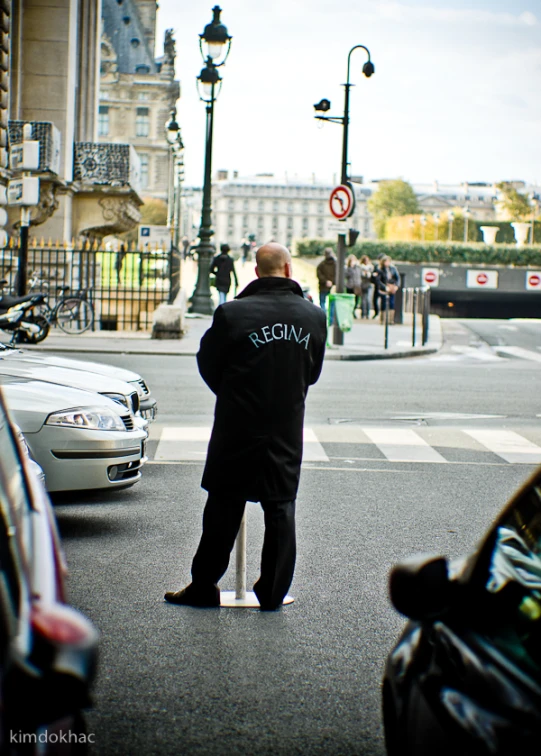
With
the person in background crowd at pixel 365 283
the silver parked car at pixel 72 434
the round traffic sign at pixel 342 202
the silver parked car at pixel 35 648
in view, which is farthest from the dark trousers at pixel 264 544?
the person in background crowd at pixel 365 283

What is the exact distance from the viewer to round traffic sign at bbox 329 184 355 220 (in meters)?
21.2

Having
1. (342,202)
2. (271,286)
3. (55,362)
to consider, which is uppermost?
(342,202)

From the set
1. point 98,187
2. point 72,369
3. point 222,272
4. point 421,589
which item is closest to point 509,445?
point 72,369

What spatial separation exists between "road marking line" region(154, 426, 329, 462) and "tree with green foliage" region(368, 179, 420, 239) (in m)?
140

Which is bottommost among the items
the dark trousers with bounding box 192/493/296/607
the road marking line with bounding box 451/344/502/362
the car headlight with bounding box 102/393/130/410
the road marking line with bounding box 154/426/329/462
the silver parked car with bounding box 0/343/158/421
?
the road marking line with bounding box 451/344/502/362

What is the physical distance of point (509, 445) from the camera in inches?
409

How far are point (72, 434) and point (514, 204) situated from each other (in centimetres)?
11702

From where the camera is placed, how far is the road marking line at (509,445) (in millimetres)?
9656

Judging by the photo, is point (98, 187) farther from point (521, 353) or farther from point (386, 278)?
point (521, 353)

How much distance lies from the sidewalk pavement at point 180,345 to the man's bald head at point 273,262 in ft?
44.6

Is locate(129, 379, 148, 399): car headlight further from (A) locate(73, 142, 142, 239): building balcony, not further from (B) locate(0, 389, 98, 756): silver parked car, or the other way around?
(A) locate(73, 142, 142, 239): building balcony

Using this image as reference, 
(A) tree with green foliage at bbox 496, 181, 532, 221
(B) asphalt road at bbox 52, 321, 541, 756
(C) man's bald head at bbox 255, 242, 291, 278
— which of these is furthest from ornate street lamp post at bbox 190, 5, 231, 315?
(A) tree with green foliage at bbox 496, 181, 532, 221

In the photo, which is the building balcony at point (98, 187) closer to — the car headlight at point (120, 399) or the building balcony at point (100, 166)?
the building balcony at point (100, 166)

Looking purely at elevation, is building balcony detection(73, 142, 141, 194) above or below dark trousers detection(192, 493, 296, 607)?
above
